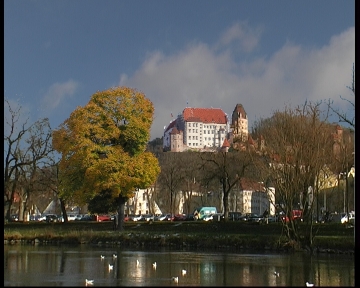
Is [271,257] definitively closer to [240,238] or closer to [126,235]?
[240,238]

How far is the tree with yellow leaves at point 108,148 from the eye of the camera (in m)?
48.6

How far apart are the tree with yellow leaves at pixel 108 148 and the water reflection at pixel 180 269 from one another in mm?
16270

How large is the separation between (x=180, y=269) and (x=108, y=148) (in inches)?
1044

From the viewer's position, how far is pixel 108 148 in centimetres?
4947

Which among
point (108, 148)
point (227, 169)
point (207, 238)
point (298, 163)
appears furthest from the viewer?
point (227, 169)

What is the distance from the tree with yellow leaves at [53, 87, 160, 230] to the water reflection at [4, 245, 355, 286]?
53.4 feet

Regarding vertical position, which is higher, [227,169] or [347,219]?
[227,169]

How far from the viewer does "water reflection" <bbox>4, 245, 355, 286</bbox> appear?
19672 millimetres

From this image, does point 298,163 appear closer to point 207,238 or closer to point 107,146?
point 207,238

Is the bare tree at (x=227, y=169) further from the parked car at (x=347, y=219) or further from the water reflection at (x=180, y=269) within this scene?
the water reflection at (x=180, y=269)

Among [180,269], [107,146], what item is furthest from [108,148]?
[180,269]

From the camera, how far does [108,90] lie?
5056 cm

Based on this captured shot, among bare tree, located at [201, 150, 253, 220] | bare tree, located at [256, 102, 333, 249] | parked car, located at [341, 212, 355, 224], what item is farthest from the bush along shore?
bare tree, located at [201, 150, 253, 220]

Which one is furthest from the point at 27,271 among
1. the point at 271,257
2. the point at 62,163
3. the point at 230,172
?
the point at 230,172
